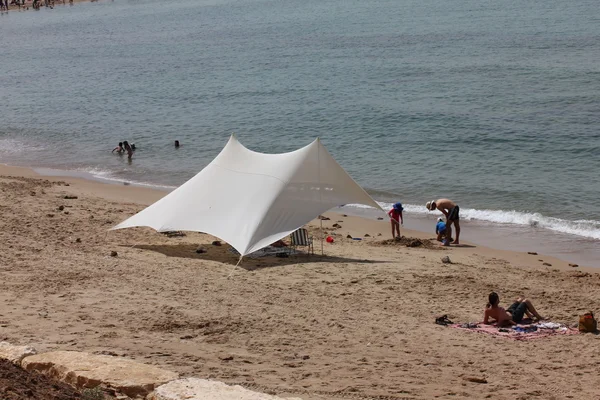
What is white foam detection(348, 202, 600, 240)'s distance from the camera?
20281mm

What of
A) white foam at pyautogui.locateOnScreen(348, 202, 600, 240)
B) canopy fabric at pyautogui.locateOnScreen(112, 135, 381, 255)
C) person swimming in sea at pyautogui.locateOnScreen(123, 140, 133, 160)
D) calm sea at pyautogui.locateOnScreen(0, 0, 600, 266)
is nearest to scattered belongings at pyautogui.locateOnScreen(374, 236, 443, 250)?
canopy fabric at pyautogui.locateOnScreen(112, 135, 381, 255)

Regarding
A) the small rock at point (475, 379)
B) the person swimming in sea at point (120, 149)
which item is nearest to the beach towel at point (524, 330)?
the small rock at point (475, 379)

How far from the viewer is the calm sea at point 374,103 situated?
2539cm

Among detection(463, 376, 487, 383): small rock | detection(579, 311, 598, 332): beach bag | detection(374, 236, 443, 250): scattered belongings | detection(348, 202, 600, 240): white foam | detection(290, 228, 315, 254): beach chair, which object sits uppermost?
detection(348, 202, 600, 240): white foam

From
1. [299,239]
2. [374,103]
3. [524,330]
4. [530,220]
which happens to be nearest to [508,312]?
[524,330]

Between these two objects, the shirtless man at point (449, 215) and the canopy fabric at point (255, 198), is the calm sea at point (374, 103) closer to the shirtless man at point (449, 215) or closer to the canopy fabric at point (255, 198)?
the shirtless man at point (449, 215)

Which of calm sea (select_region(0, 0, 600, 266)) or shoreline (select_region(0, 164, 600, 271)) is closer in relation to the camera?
shoreline (select_region(0, 164, 600, 271))

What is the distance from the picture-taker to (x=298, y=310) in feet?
41.9

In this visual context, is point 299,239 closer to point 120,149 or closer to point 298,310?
point 298,310

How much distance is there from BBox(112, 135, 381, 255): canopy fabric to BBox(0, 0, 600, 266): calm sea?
613 centimetres

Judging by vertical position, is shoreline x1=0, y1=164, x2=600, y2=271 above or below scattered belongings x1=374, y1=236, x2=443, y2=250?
above

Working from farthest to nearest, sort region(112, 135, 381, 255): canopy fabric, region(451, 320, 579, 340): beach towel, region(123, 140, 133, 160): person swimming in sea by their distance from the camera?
1. region(123, 140, 133, 160): person swimming in sea
2. region(112, 135, 381, 255): canopy fabric
3. region(451, 320, 579, 340): beach towel

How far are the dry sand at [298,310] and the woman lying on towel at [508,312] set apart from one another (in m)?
0.57

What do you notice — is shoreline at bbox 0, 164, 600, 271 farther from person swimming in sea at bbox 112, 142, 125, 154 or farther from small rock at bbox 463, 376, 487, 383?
small rock at bbox 463, 376, 487, 383
